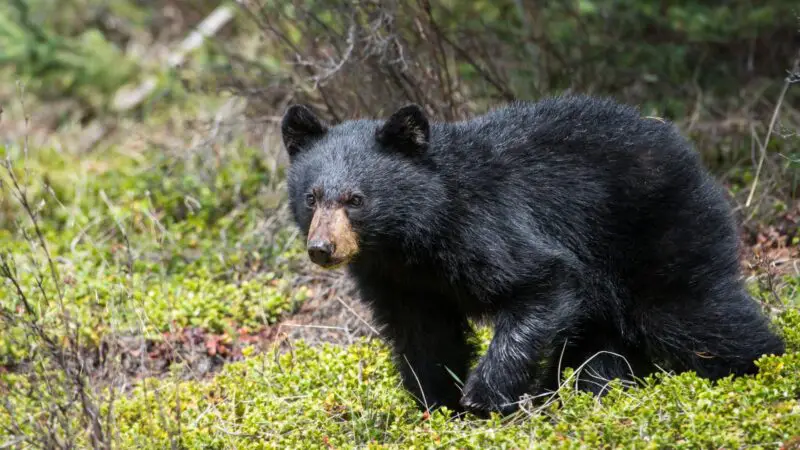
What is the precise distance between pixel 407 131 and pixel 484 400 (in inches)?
55.4

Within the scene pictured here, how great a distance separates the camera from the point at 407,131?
16.9ft

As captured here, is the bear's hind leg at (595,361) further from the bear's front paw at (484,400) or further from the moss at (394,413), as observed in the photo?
the bear's front paw at (484,400)

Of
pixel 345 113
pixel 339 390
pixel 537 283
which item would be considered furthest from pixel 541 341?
Answer: pixel 345 113

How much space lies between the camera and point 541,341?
5020 millimetres

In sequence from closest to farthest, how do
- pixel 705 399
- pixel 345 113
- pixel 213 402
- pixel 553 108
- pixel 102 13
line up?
pixel 705 399 → pixel 553 108 → pixel 213 402 → pixel 345 113 → pixel 102 13

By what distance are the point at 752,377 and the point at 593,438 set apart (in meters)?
1.21

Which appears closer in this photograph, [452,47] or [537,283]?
[537,283]

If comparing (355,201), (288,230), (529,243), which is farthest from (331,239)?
(288,230)

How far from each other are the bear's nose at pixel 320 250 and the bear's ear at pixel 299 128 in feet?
2.72

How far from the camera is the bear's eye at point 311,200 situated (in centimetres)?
510

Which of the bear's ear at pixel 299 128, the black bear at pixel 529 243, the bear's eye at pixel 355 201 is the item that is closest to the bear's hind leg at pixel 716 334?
the black bear at pixel 529 243

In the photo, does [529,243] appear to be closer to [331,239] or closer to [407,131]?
[407,131]

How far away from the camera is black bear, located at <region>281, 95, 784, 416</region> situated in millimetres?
5023

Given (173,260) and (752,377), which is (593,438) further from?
(173,260)
